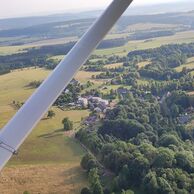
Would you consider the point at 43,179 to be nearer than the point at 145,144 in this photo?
Yes

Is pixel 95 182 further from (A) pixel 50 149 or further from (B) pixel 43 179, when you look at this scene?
(A) pixel 50 149

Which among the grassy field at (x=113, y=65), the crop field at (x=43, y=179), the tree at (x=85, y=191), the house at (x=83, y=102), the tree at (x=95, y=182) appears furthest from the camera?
the grassy field at (x=113, y=65)

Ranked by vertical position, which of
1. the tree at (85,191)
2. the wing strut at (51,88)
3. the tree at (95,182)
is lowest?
the tree at (85,191)

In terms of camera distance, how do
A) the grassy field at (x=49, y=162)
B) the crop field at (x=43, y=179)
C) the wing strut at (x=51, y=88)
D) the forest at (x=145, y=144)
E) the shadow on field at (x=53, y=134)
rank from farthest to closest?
the shadow on field at (x=53, y=134) → the grassy field at (x=49, y=162) → the crop field at (x=43, y=179) → the forest at (x=145, y=144) → the wing strut at (x=51, y=88)

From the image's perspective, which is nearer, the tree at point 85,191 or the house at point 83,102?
the tree at point 85,191

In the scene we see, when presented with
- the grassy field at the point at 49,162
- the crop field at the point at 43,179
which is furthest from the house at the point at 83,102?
the crop field at the point at 43,179

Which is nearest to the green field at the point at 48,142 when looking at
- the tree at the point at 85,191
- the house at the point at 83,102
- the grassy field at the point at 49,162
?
the grassy field at the point at 49,162

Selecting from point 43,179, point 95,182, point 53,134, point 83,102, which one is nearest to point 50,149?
point 53,134

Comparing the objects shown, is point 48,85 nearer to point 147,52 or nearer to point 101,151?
point 101,151

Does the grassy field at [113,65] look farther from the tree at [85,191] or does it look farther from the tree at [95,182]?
the tree at [85,191]

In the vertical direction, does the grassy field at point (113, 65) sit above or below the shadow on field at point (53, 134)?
below
